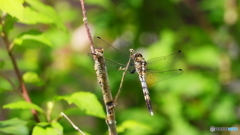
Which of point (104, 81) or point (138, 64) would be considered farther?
point (138, 64)

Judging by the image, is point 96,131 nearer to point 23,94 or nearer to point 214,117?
point 214,117

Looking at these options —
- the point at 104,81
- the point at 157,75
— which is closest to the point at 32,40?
the point at 104,81

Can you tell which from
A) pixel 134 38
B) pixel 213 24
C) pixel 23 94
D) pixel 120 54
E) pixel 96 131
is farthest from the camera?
pixel 213 24

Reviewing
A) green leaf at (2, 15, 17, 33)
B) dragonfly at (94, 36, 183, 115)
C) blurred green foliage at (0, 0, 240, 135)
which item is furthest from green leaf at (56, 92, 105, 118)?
blurred green foliage at (0, 0, 240, 135)

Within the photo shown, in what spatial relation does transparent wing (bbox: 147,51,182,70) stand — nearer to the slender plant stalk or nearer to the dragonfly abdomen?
the dragonfly abdomen

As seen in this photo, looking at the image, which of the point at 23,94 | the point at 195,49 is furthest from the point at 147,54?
the point at 23,94

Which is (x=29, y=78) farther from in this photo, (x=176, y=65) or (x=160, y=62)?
(x=176, y=65)
